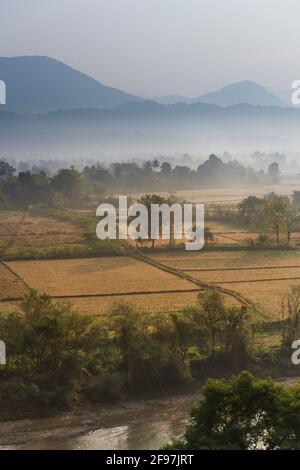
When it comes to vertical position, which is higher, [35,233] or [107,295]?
[35,233]

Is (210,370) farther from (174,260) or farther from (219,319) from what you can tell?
(174,260)

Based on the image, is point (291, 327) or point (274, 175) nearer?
point (291, 327)

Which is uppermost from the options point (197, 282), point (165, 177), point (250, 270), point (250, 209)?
point (165, 177)

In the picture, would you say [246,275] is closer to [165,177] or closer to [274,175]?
[165,177]

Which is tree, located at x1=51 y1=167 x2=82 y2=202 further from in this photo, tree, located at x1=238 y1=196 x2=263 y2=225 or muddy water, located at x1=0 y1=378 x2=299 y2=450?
muddy water, located at x1=0 y1=378 x2=299 y2=450

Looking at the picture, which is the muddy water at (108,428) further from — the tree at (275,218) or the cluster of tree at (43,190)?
the cluster of tree at (43,190)

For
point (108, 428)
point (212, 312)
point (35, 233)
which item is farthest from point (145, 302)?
point (35, 233)
